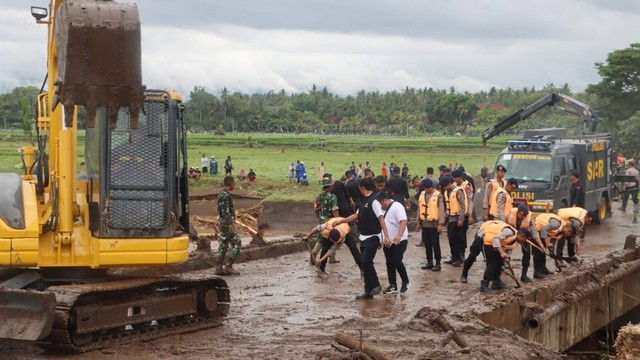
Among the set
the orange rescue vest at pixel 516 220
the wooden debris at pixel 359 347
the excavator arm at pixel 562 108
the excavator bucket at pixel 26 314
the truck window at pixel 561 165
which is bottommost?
the wooden debris at pixel 359 347

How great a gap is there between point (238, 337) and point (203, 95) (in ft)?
398

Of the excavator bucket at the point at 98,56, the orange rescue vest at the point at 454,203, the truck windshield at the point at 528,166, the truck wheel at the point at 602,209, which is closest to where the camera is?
the excavator bucket at the point at 98,56

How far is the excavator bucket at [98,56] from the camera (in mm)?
8805

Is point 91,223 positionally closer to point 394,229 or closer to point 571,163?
point 394,229

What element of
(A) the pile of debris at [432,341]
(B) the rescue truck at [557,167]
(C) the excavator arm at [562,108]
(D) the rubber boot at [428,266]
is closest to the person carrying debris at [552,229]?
(D) the rubber boot at [428,266]

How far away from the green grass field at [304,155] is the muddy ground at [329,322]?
2170 centimetres

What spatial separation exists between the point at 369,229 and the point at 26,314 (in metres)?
5.82

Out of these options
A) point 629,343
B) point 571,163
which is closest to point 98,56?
point 629,343

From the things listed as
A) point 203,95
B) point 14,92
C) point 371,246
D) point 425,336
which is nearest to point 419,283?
point 371,246

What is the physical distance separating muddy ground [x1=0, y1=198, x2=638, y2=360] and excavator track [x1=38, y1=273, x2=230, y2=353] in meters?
0.15

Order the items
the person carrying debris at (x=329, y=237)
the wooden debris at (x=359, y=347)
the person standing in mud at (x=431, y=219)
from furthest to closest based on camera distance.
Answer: the person standing in mud at (x=431, y=219) → the person carrying debris at (x=329, y=237) → the wooden debris at (x=359, y=347)

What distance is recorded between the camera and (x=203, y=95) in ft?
430

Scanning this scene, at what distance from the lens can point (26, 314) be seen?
10000 mm

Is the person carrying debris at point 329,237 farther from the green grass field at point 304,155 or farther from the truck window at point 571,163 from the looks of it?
the green grass field at point 304,155
